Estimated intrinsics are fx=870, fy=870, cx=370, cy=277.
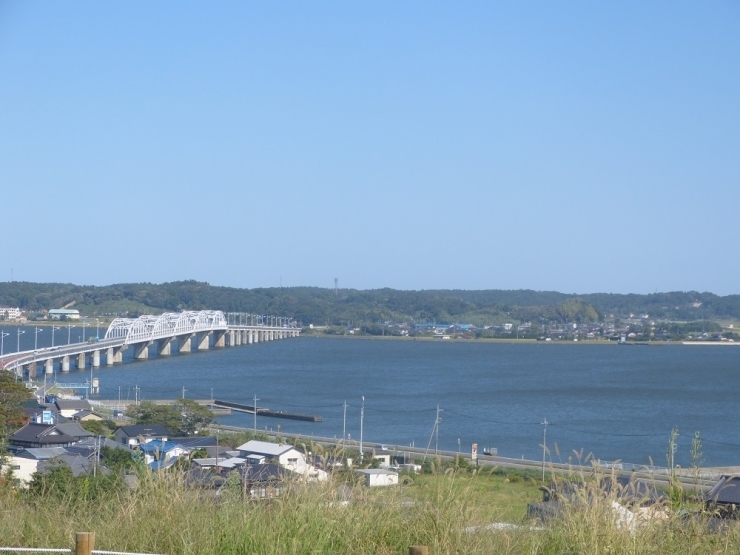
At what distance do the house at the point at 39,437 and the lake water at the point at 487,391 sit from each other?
12.8 feet

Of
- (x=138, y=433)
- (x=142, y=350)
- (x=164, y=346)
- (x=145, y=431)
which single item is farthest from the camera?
(x=164, y=346)

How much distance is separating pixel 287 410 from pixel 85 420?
427cm

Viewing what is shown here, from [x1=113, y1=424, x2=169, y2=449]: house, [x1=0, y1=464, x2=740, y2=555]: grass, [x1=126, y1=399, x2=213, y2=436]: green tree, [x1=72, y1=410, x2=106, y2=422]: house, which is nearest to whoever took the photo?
[x1=0, y1=464, x2=740, y2=555]: grass

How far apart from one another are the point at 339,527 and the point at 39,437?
7.20m

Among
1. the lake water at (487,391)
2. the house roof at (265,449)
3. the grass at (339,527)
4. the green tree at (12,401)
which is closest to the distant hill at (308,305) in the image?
the lake water at (487,391)

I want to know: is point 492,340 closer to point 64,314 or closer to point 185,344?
point 185,344

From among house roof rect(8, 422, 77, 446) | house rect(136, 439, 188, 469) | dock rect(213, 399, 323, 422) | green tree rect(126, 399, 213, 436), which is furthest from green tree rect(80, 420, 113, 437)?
dock rect(213, 399, 323, 422)

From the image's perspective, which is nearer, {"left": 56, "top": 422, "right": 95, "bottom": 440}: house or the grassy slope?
the grassy slope

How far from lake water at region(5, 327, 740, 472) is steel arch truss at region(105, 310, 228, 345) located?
3.23ft

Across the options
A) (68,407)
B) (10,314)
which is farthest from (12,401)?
(10,314)

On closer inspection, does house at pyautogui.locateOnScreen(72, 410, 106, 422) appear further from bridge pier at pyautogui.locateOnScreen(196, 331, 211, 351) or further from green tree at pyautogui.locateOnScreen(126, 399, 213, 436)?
bridge pier at pyautogui.locateOnScreen(196, 331, 211, 351)

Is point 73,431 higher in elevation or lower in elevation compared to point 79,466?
lower

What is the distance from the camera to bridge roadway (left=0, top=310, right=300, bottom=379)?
21.7 m

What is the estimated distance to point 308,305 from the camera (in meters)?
51.9
